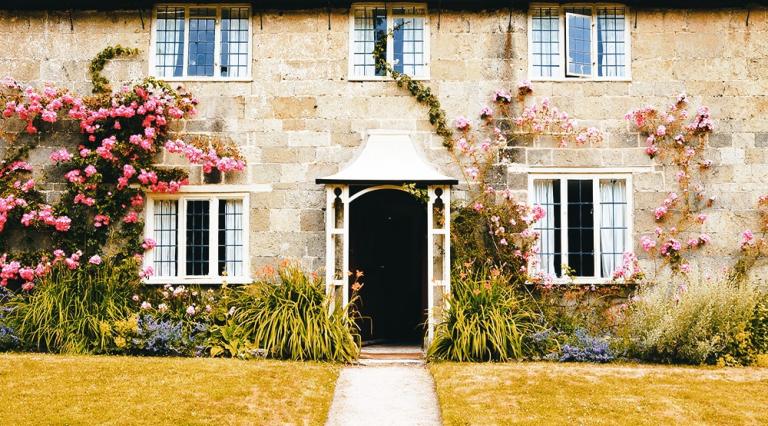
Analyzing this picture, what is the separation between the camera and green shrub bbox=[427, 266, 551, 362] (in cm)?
1127

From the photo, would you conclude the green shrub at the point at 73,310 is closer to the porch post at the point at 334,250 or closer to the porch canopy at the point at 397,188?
the porch post at the point at 334,250

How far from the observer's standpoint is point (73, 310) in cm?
1207

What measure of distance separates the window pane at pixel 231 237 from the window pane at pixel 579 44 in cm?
594

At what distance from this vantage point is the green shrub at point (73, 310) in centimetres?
1173

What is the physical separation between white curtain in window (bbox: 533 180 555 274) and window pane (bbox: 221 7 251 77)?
205 inches

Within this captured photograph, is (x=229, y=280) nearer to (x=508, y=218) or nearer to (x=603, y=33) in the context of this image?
(x=508, y=218)

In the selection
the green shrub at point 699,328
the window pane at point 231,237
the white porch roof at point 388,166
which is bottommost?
the green shrub at point 699,328

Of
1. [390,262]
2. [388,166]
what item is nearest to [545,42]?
[388,166]

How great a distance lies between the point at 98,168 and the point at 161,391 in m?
5.25

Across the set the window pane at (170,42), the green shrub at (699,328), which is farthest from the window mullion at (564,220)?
the window pane at (170,42)

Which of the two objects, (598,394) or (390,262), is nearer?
(598,394)

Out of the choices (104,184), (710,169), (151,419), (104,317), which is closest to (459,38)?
(710,169)

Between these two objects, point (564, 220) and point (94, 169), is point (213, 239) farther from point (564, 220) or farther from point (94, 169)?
point (564, 220)

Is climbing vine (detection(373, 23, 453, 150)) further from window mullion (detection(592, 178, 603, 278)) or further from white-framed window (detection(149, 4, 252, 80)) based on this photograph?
white-framed window (detection(149, 4, 252, 80))
